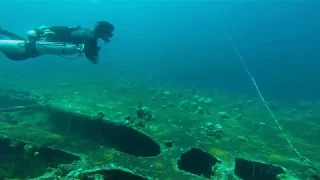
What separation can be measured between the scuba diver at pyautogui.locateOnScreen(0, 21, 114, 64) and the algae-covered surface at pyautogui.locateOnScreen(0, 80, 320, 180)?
2.75m

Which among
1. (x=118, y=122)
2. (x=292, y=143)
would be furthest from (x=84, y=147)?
(x=292, y=143)

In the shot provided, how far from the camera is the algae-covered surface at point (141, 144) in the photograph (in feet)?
22.6

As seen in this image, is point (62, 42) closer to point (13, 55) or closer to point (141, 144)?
point (13, 55)

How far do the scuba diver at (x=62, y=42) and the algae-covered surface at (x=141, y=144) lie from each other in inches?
108

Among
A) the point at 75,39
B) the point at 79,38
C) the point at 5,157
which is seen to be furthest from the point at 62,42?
the point at 5,157

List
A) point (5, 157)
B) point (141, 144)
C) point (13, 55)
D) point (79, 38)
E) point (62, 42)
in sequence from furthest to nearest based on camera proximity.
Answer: point (141, 144)
point (13, 55)
point (62, 42)
point (79, 38)
point (5, 157)

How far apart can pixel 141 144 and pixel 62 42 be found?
16.0ft

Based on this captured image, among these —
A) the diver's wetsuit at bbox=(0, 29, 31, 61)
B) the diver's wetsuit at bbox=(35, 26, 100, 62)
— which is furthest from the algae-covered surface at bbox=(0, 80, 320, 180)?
the diver's wetsuit at bbox=(35, 26, 100, 62)

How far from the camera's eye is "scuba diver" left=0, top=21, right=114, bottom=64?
8234mm

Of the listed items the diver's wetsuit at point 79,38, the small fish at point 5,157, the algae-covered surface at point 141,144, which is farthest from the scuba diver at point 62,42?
the small fish at point 5,157

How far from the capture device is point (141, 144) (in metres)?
10.2

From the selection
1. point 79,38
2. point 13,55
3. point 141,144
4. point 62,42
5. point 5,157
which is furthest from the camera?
point 141,144

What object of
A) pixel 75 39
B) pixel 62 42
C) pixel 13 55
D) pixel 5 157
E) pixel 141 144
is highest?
pixel 75 39

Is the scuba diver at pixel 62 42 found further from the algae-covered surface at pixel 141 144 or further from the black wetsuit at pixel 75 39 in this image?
the algae-covered surface at pixel 141 144
